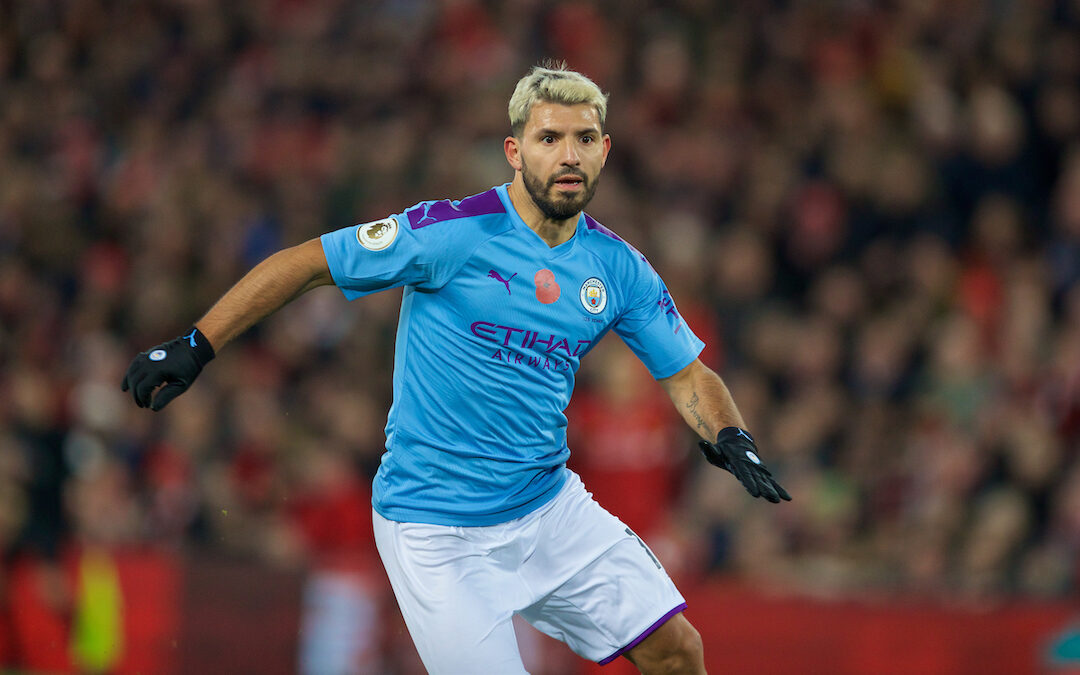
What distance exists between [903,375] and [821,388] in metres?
0.57

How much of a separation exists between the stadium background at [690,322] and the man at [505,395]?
165 inches

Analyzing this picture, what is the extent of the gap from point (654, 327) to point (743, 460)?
656mm

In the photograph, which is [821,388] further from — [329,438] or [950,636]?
[329,438]

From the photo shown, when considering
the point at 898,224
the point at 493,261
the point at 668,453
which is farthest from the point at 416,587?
the point at 898,224

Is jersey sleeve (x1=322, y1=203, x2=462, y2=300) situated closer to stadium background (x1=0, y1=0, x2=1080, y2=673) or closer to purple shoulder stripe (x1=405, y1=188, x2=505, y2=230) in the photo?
purple shoulder stripe (x1=405, y1=188, x2=505, y2=230)

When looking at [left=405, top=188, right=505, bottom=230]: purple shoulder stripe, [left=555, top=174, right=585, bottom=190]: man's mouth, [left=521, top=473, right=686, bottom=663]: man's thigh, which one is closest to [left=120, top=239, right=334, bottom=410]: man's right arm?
[left=405, top=188, right=505, bottom=230]: purple shoulder stripe

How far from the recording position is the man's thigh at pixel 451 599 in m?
4.87

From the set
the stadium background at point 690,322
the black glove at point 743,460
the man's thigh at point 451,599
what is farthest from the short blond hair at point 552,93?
the stadium background at point 690,322

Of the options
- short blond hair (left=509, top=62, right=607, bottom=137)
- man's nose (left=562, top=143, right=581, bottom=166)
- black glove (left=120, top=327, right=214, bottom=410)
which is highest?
short blond hair (left=509, top=62, right=607, bottom=137)

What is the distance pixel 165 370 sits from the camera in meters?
4.69

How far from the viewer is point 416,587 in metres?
4.99

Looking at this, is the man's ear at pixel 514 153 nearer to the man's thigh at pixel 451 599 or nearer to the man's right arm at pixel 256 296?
the man's right arm at pixel 256 296

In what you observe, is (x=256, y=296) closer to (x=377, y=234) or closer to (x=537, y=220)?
(x=377, y=234)

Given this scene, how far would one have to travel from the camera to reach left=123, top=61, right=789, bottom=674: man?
4902 mm
